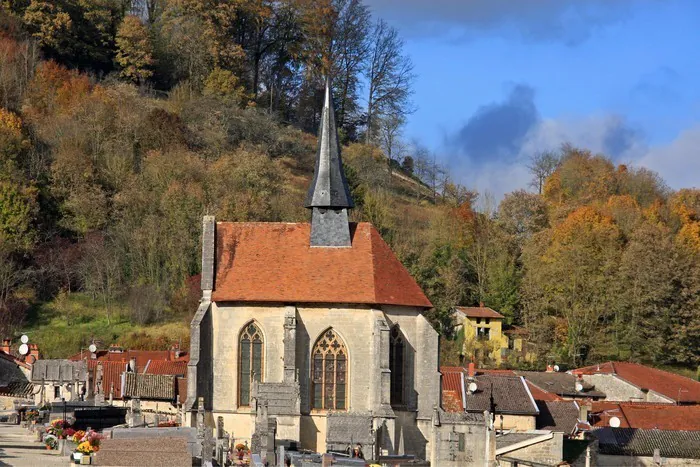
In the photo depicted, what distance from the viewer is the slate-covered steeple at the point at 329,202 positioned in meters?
45.7

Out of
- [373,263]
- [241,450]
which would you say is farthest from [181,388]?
[241,450]

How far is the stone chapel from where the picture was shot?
43250 millimetres

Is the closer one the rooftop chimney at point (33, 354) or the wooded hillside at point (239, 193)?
the rooftop chimney at point (33, 354)

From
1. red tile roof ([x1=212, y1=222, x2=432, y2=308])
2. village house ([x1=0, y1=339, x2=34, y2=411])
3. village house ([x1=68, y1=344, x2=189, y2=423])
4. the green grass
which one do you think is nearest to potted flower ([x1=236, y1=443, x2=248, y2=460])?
red tile roof ([x1=212, y1=222, x2=432, y2=308])

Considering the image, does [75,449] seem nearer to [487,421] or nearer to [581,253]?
[487,421]

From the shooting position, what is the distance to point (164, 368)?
55469 millimetres

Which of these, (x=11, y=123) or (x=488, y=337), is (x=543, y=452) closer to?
(x=488, y=337)

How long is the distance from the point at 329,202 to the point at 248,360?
587cm

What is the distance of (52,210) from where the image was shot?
2788 inches

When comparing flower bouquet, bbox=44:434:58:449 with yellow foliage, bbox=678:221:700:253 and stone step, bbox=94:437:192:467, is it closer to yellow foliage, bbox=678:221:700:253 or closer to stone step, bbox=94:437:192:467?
stone step, bbox=94:437:192:467

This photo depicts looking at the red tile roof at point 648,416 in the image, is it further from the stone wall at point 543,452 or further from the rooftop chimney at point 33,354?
the rooftop chimney at point 33,354

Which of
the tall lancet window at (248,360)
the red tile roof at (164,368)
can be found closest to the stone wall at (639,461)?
the tall lancet window at (248,360)

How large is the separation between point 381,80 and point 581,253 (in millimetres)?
28198

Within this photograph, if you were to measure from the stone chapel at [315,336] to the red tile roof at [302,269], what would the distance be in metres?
0.03
